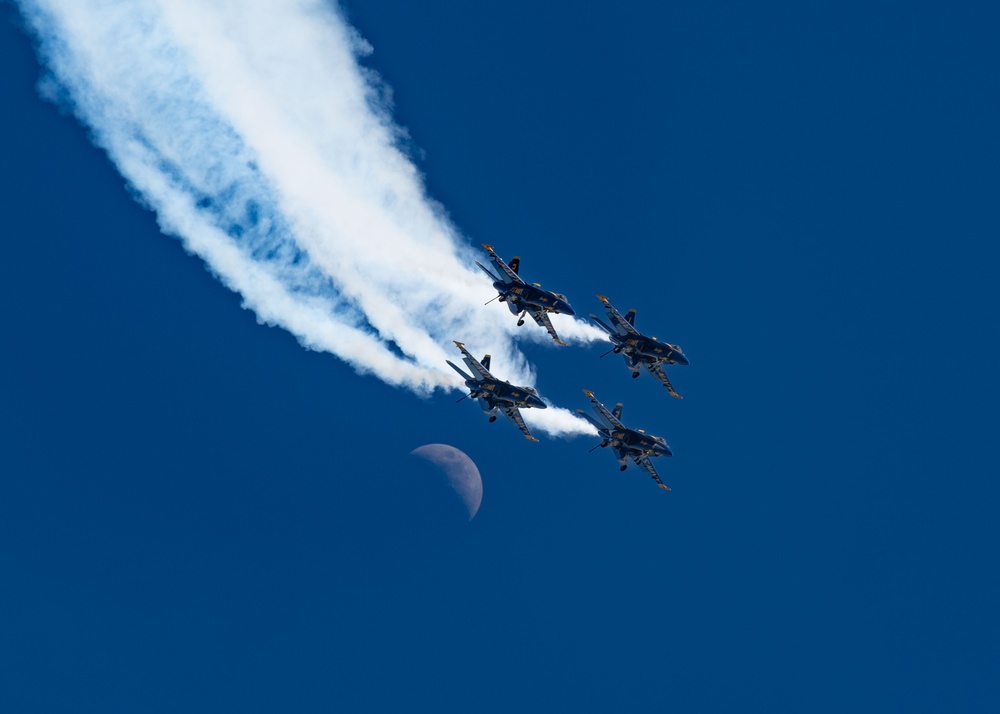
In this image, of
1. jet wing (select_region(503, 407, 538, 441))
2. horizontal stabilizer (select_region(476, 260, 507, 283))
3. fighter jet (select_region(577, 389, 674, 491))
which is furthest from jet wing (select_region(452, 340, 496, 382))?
fighter jet (select_region(577, 389, 674, 491))

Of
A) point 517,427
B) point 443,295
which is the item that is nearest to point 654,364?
point 517,427

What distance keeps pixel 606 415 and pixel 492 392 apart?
1015 centimetres

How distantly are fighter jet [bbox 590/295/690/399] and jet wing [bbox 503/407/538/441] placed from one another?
9174 mm

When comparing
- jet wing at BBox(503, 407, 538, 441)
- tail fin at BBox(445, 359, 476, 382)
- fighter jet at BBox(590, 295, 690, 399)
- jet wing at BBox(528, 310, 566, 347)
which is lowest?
tail fin at BBox(445, 359, 476, 382)

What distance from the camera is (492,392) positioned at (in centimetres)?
8362

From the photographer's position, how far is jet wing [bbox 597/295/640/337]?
284 feet

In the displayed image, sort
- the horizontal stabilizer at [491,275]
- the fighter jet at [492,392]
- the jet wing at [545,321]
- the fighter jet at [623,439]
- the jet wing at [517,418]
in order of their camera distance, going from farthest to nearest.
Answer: the fighter jet at [623,439]
the jet wing at [517,418]
the jet wing at [545,321]
the fighter jet at [492,392]
the horizontal stabilizer at [491,275]

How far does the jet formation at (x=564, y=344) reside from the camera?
3268 inches

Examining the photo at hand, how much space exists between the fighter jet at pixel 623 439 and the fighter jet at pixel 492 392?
19.1 ft

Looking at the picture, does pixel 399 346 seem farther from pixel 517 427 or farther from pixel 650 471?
pixel 650 471

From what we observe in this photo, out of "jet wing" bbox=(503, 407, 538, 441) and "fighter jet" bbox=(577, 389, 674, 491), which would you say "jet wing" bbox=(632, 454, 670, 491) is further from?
"jet wing" bbox=(503, 407, 538, 441)

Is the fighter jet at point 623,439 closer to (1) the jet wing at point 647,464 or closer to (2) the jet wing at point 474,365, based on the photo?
(1) the jet wing at point 647,464

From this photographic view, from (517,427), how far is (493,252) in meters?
14.9

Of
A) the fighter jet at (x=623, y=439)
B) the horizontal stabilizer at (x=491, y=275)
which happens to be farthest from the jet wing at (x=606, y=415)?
the horizontal stabilizer at (x=491, y=275)
